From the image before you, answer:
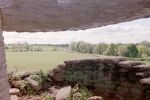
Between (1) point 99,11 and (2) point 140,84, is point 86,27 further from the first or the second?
(2) point 140,84

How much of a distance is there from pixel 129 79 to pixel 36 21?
6231 millimetres

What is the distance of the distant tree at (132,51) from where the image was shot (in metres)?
7.02

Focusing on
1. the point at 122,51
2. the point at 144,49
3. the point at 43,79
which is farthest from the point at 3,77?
the point at 122,51

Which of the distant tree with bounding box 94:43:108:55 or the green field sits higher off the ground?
the distant tree with bounding box 94:43:108:55

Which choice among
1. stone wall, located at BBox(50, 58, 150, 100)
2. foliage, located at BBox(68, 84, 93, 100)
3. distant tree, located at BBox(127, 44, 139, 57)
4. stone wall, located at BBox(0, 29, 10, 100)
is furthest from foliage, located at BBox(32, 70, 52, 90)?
stone wall, located at BBox(0, 29, 10, 100)

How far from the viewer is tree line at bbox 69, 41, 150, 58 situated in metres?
6.96

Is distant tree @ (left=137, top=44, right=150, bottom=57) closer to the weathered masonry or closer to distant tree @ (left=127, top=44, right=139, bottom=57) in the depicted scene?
distant tree @ (left=127, top=44, right=139, bottom=57)

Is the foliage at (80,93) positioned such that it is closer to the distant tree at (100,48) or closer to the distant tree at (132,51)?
the distant tree at (100,48)

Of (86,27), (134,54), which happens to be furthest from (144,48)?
(86,27)

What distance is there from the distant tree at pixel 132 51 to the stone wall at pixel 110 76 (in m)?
0.21

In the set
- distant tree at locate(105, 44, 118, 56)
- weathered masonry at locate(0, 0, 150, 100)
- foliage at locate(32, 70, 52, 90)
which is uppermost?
weathered masonry at locate(0, 0, 150, 100)

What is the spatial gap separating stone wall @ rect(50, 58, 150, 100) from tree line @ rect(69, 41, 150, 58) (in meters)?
0.24

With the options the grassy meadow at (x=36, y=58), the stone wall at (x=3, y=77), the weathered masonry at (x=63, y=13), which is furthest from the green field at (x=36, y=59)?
the stone wall at (x=3, y=77)

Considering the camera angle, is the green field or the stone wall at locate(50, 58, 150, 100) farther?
the green field
